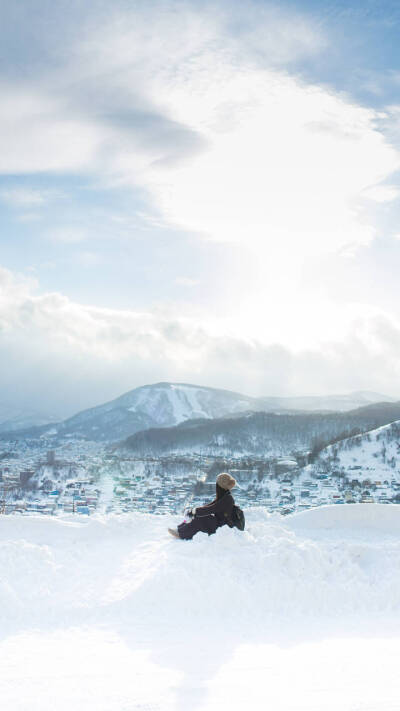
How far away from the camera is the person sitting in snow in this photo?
31.1 ft

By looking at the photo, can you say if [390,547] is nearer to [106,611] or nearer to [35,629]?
[106,611]

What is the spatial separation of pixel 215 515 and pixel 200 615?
225 cm

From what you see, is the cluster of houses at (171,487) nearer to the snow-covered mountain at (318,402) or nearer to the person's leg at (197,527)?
the person's leg at (197,527)

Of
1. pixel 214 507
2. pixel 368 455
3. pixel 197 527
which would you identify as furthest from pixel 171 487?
pixel 214 507

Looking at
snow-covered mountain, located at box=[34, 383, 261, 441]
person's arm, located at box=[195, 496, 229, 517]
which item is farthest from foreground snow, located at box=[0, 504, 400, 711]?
snow-covered mountain, located at box=[34, 383, 261, 441]

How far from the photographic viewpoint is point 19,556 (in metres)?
8.84

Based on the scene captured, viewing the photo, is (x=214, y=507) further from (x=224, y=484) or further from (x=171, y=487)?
(x=171, y=487)

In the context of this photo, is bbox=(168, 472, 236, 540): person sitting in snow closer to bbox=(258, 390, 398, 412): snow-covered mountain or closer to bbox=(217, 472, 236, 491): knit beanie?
bbox=(217, 472, 236, 491): knit beanie

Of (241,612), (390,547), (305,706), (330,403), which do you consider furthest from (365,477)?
(330,403)

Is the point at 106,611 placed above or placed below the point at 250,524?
below

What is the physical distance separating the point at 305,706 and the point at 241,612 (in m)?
2.91

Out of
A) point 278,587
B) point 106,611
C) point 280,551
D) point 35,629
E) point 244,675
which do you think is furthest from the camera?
point 280,551

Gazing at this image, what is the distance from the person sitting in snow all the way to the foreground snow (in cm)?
23

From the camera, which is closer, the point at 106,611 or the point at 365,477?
the point at 106,611
